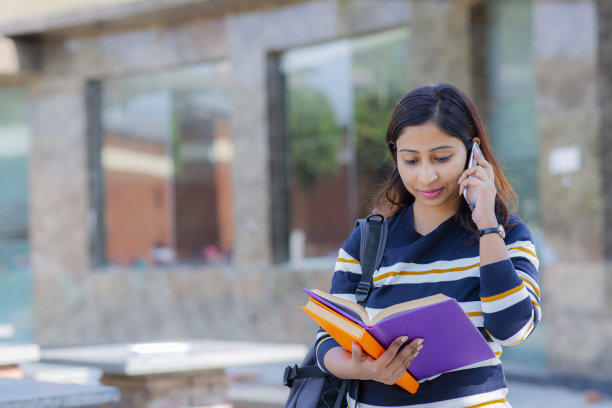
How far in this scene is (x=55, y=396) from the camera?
289cm

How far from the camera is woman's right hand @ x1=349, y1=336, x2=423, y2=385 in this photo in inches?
80.4

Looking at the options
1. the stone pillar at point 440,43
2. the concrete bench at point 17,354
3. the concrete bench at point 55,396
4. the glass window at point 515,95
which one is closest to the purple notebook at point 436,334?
the concrete bench at point 55,396

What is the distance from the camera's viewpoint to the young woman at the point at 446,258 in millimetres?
2072

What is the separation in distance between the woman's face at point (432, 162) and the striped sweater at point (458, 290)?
0.29 feet

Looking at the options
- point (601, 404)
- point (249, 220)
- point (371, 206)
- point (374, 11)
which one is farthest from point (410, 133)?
point (249, 220)

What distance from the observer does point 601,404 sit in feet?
24.3

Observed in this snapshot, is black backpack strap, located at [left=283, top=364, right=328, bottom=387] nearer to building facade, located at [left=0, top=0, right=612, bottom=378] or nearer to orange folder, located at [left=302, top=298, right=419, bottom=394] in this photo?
orange folder, located at [left=302, top=298, right=419, bottom=394]

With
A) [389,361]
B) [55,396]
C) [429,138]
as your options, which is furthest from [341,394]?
[55,396]

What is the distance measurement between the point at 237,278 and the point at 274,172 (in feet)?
5.28

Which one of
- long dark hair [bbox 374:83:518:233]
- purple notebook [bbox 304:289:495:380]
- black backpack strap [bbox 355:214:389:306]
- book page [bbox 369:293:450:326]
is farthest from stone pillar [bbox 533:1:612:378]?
book page [bbox 369:293:450:326]

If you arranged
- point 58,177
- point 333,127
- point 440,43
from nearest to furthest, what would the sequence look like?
point 440,43, point 333,127, point 58,177

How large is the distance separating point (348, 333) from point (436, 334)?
0.70 feet

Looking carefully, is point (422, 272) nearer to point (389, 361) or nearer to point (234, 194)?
point (389, 361)

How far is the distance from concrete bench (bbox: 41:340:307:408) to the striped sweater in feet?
9.92
